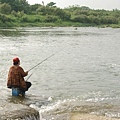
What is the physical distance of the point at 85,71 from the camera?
19562 mm

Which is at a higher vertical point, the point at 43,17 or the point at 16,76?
the point at 43,17

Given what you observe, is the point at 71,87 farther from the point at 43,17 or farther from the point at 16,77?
the point at 43,17

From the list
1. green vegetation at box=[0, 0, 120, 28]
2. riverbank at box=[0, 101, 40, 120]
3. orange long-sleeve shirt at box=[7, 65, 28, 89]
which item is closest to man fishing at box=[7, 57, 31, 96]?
orange long-sleeve shirt at box=[7, 65, 28, 89]

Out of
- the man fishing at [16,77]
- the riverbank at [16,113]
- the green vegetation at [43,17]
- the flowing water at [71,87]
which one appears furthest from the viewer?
the green vegetation at [43,17]

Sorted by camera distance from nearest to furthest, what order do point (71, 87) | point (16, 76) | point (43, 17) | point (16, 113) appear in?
point (16, 113)
point (16, 76)
point (71, 87)
point (43, 17)

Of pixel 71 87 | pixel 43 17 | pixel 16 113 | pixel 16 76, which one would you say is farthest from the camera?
pixel 43 17

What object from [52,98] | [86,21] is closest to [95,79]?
Answer: [52,98]

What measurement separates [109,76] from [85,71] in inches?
72.9

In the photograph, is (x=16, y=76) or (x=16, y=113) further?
(x=16, y=76)

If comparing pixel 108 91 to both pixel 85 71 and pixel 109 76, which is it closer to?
pixel 109 76

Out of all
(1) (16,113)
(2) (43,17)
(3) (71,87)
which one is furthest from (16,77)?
(2) (43,17)

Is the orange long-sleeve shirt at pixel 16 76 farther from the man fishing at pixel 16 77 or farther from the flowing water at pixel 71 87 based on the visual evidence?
the flowing water at pixel 71 87

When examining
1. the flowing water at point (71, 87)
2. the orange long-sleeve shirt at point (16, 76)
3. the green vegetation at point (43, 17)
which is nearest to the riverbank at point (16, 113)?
Answer: the flowing water at point (71, 87)

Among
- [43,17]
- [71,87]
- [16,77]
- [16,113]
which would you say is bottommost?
[71,87]
